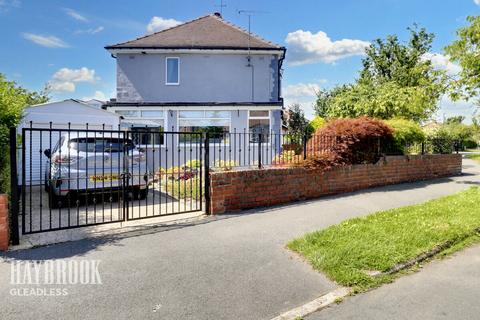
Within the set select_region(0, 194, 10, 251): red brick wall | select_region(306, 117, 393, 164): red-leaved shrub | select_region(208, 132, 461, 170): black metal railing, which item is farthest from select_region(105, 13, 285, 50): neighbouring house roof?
select_region(0, 194, 10, 251): red brick wall

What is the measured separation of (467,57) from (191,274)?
13941mm

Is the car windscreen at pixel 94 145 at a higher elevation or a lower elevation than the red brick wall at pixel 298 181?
higher

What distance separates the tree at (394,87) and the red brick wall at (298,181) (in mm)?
3218

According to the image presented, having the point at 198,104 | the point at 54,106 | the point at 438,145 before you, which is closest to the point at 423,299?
the point at 54,106

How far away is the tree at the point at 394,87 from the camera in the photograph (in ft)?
46.0

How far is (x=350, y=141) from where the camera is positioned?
10109mm

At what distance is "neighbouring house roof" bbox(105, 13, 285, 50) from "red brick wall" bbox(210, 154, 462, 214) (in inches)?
345

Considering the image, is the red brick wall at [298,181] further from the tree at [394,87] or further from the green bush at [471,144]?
the green bush at [471,144]

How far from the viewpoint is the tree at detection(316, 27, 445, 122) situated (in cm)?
1402

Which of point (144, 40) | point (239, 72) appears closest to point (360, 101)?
point (239, 72)

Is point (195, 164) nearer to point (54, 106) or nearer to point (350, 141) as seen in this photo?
point (54, 106)

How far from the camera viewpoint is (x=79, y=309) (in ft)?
11.0

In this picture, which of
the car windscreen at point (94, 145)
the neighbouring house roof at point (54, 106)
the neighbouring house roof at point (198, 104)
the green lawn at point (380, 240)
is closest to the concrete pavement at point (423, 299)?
the green lawn at point (380, 240)

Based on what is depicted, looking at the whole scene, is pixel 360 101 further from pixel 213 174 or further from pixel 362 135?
pixel 213 174
